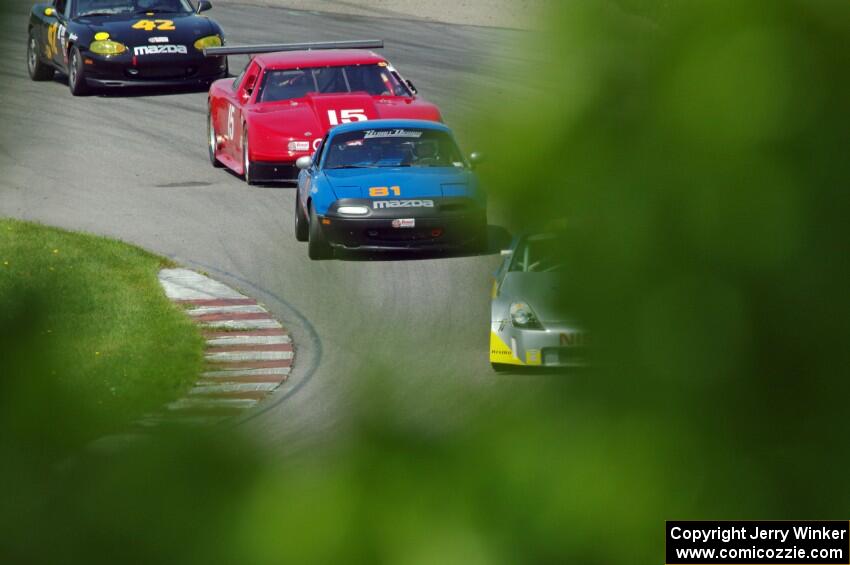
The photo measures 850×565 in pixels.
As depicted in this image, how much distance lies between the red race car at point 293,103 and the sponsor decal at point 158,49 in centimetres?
252

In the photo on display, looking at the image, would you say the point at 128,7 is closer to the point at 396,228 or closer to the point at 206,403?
the point at 396,228

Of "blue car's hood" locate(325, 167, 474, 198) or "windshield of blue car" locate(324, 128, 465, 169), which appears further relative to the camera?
"windshield of blue car" locate(324, 128, 465, 169)

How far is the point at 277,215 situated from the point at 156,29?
18.4 feet

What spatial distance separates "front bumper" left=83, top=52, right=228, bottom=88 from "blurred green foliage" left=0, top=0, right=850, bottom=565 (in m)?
21.2

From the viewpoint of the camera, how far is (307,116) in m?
17.6

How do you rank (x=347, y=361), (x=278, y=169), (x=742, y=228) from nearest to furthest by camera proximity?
(x=742, y=228)
(x=347, y=361)
(x=278, y=169)

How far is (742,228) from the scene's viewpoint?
79 cm

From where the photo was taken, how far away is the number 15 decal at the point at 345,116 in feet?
57.4

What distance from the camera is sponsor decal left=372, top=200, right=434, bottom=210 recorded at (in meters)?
14.7

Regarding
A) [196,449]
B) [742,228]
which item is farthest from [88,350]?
[742,228]

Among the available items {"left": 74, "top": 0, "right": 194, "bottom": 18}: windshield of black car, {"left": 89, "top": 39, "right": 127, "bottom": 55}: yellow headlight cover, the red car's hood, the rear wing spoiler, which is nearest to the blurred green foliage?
the red car's hood

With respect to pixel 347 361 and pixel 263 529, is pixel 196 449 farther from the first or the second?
pixel 347 361

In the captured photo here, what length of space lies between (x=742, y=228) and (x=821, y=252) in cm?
4

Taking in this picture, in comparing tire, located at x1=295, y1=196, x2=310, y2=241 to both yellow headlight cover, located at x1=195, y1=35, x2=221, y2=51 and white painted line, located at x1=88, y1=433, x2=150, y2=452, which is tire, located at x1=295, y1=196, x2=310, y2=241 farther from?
white painted line, located at x1=88, y1=433, x2=150, y2=452
